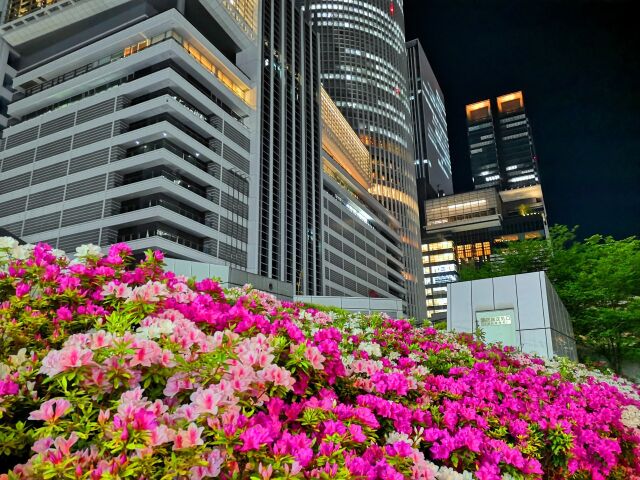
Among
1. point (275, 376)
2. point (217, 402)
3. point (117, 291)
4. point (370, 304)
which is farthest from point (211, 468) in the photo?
point (370, 304)

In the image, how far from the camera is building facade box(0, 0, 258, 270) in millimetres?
45312

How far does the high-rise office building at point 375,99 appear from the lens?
12781 centimetres

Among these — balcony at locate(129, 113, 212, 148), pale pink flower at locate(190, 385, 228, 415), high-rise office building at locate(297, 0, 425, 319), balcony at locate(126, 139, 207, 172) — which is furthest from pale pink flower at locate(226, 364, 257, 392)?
high-rise office building at locate(297, 0, 425, 319)

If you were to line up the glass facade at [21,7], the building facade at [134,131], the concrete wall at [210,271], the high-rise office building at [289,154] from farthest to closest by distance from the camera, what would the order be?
the high-rise office building at [289,154] → the glass facade at [21,7] → the building facade at [134,131] → the concrete wall at [210,271]

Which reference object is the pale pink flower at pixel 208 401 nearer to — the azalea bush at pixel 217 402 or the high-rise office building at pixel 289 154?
the azalea bush at pixel 217 402

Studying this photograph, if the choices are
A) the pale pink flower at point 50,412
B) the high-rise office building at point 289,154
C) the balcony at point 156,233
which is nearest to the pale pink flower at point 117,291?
the pale pink flower at point 50,412

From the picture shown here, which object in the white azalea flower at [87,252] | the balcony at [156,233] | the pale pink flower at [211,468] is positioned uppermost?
the balcony at [156,233]

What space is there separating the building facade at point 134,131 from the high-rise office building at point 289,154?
2569 mm

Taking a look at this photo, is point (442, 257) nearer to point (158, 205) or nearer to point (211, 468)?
point (158, 205)

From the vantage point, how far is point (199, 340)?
3221 mm

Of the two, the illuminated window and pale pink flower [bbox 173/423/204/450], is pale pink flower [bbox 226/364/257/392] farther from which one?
the illuminated window

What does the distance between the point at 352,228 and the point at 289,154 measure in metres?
27.2

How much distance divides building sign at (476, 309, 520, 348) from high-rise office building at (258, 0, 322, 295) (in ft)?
124

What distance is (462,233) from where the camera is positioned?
6196 inches
